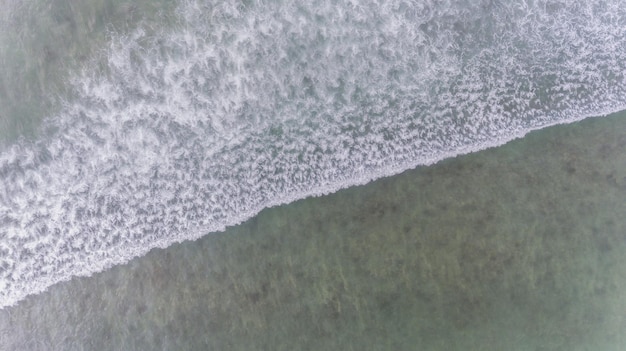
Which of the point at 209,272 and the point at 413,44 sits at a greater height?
the point at 413,44

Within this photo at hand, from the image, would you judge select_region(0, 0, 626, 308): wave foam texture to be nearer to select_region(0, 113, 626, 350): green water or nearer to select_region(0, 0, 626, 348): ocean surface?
select_region(0, 0, 626, 348): ocean surface

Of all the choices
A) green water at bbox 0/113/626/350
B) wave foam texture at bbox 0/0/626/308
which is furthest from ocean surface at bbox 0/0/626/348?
green water at bbox 0/113/626/350

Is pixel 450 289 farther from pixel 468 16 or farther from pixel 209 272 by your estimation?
pixel 468 16

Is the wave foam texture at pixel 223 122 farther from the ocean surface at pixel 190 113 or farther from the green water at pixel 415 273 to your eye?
the green water at pixel 415 273

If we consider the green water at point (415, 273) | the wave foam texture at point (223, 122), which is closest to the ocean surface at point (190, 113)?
the wave foam texture at point (223, 122)

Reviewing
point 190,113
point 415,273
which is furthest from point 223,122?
point 415,273

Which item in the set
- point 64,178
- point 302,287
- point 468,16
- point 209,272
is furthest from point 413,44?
point 64,178
